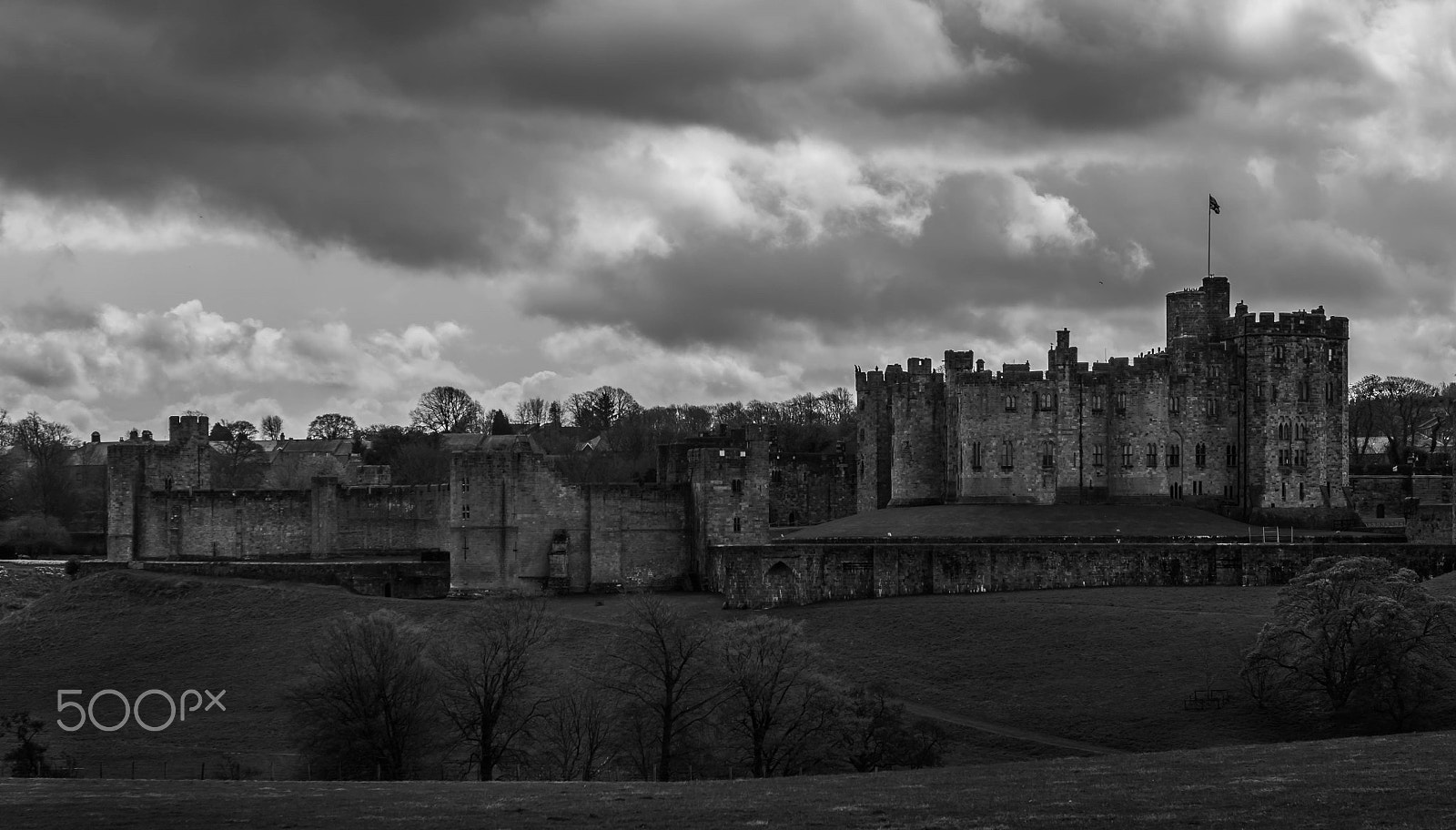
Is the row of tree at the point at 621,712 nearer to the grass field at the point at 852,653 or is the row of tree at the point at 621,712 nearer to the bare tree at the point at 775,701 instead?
the bare tree at the point at 775,701

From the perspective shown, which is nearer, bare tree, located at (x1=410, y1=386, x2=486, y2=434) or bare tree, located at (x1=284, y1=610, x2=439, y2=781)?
bare tree, located at (x1=284, y1=610, x2=439, y2=781)

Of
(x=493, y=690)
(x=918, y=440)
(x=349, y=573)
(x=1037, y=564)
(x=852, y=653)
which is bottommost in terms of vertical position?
(x=493, y=690)

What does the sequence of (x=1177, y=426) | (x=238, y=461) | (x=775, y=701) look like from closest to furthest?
(x=775, y=701) < (x=1177, y=426) < (x=238, y=461)

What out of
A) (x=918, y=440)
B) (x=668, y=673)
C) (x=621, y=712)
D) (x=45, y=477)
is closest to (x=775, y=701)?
(x=668, y=673)

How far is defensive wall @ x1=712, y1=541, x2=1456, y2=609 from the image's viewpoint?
7319 centimetres

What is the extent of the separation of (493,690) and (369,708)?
12.6 ft

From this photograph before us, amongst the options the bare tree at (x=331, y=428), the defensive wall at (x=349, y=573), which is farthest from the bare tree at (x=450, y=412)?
the defensive wall at (x=349, y=573)

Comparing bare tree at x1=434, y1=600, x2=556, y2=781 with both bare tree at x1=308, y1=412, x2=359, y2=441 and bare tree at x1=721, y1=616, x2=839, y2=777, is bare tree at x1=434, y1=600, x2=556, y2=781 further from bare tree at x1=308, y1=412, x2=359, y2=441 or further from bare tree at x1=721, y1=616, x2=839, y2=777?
bare tree at x1=308, y1=412, x2=359, y2=441

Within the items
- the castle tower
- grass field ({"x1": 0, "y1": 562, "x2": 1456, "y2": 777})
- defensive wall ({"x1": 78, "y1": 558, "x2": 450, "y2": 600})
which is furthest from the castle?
defensive wall ({"x1": 78, "y1": 558, "x2": 450, "y2": 600})

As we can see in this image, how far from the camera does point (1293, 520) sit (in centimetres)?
9525

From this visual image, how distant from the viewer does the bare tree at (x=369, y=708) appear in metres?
50.0

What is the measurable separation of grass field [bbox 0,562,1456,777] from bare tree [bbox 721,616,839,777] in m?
4.58

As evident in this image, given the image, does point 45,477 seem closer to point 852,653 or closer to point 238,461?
point 238,461

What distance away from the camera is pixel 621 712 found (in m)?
52.9
